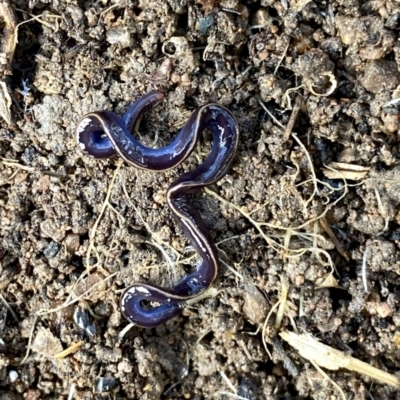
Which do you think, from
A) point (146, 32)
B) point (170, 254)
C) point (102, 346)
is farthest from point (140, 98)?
point (102, 346)

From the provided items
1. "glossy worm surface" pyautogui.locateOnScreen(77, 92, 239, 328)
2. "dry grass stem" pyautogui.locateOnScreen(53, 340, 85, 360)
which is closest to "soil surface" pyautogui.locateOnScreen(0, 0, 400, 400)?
"dry grass stem" pyautogui.locateOnScreen(53, 340, 85, 360)

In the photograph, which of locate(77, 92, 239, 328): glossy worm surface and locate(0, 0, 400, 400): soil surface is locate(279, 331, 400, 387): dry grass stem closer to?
locate(0, 0, 400, 400): soil surface

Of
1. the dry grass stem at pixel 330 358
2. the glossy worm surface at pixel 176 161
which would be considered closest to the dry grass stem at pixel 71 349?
the glossy worm surface at pixel 176 161

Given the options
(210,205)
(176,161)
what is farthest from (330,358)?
(176,161)

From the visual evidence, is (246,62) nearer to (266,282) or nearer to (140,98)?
(140,98)

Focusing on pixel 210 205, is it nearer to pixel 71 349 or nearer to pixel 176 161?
pixel 176 161
